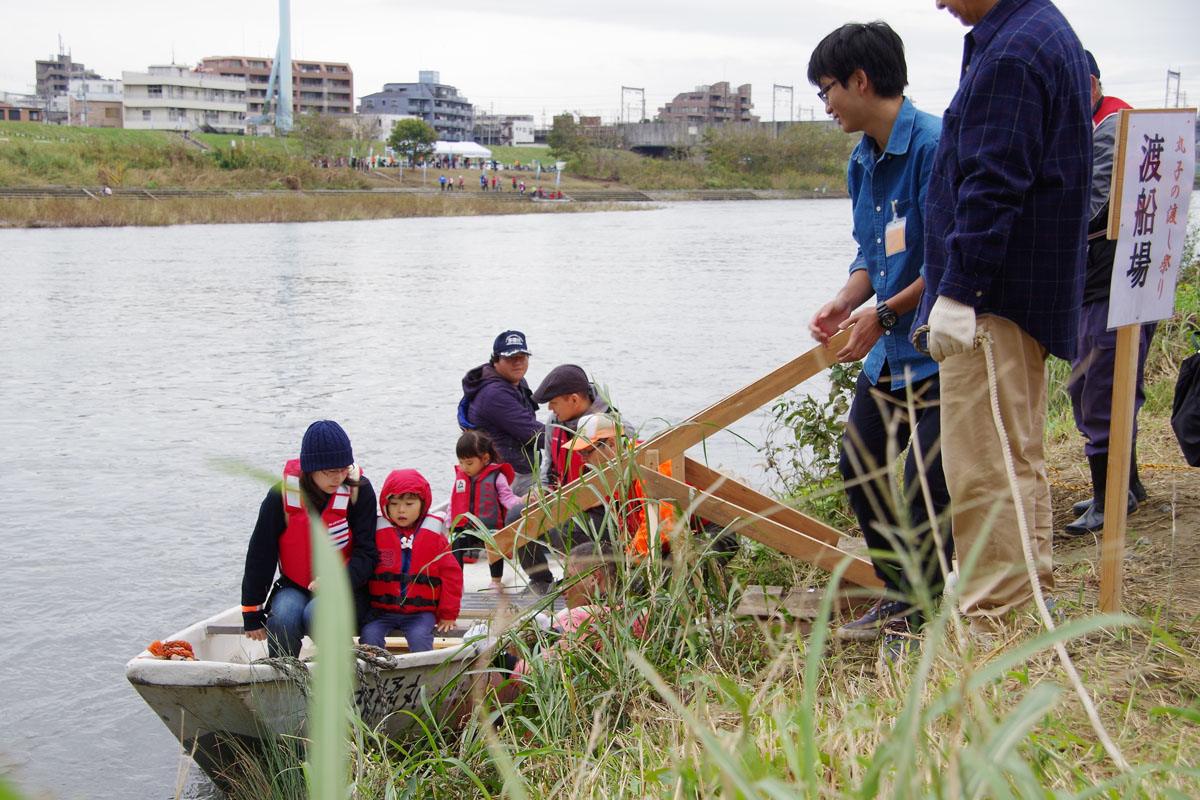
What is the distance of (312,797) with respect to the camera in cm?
60

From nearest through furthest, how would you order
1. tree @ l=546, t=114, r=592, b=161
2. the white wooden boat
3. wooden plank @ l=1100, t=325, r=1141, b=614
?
wooden plank @ l=1100, t=325, r=1141, b=614
the white wooden boat
tree @ l=546, t=114, r=592, b=161

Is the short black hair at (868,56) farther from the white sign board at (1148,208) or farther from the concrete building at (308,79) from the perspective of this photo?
the concrete building at (308,79)

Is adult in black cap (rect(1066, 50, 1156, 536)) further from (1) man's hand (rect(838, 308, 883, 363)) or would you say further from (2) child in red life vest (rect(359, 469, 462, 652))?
(2) child in red life vest (rect(359, 469, 462, 652))

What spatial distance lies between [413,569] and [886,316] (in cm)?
214

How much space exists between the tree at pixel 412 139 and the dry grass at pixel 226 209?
21108 millimetres

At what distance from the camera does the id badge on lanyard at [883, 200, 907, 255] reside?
3.35 meters

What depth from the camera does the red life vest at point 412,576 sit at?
4281 millimetres

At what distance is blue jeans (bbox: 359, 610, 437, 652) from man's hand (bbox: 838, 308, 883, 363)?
1.97 metres

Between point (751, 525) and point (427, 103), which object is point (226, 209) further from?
point (427, 103)

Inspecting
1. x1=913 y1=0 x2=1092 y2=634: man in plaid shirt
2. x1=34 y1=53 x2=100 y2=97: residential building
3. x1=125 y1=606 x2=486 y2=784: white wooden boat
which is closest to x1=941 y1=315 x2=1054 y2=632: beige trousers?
x1=913 y1=0 x2=1092 y2=634: man in plaid shirt

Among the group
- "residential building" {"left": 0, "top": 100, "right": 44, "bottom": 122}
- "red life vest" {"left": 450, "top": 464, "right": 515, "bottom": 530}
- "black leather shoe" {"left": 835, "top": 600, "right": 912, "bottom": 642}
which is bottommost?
"red life vest" {"left": 450, "top": 464, "right": 515, "bottom": 530}

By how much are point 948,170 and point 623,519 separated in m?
1.38

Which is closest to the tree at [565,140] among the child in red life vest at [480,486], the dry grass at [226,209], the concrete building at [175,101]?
the concrete building at [175,101]

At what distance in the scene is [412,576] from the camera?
4281mm
